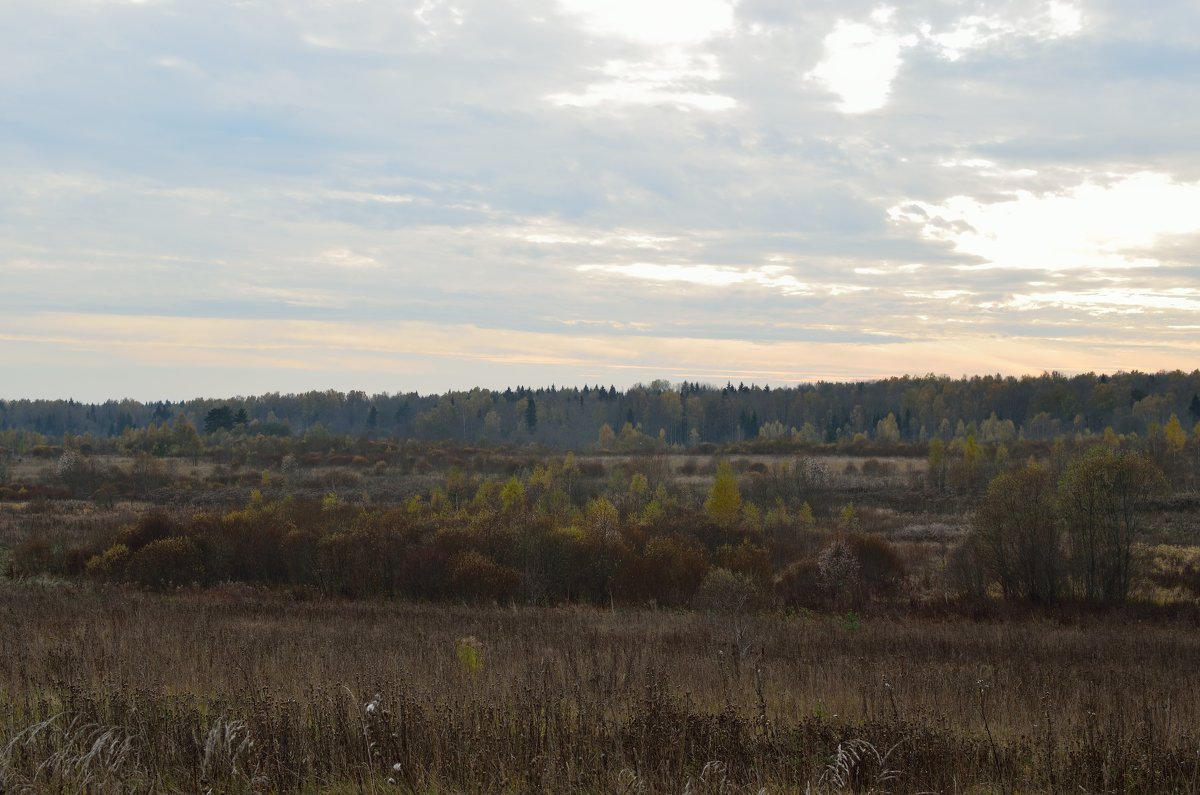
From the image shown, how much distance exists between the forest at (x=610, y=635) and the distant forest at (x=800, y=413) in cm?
7095

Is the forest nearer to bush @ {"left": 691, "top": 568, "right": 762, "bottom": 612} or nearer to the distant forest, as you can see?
bush @ {"left": 691, "top": 568, "right": 762, "bottom": 612}

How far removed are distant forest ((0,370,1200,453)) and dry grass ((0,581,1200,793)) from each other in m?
101

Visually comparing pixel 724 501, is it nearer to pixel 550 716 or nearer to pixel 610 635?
pixel 610 635

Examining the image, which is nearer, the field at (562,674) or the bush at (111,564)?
the field at (562,674)

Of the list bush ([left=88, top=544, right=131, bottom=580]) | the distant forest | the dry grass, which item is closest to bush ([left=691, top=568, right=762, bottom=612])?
the dry grass

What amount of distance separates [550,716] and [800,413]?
16150 centimetres

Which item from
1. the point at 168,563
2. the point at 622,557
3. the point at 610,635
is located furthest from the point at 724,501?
→ the point at 610,635

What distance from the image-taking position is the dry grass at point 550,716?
5547 mm

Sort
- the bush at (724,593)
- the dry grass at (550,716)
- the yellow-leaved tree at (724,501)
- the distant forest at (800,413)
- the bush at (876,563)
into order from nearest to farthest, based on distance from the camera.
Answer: the dry grass at (550,716) → the bush at (724,593) → the bush at (876,563) → the yellow-leaved tree at (724,501) → the distant forest at (800,413)

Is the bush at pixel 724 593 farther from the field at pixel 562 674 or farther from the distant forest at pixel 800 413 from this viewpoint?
the distant forest at pixel 800 413

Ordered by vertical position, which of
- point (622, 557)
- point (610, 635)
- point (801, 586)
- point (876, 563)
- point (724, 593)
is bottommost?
point (801, 586)

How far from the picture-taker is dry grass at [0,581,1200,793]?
18.2ft

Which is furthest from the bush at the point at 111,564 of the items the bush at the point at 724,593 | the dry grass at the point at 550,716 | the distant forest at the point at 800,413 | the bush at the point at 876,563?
the distant forest at the point at 800,413

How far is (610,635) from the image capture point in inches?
567
